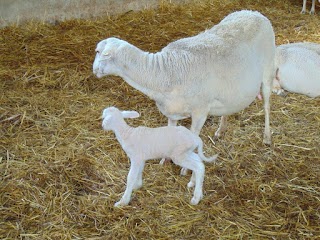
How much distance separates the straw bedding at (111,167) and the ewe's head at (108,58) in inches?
35.6

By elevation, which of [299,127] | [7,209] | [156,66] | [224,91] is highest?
[156,66]

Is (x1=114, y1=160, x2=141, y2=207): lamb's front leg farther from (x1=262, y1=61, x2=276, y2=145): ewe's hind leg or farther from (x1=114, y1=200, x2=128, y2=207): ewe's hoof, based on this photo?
(x1=262, y1=61, x2=276, y2=145): ewe's hind leg

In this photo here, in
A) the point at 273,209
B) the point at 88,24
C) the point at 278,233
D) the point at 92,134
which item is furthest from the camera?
the point at 88,24

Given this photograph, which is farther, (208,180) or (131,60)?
(208,180)

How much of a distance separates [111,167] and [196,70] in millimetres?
1128

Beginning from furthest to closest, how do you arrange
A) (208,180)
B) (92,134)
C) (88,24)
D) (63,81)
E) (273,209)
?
(88,24) → (63,81) → (92,134) → (208,180) → (273,209)

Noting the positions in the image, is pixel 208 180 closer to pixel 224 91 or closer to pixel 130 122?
pixel 224 91

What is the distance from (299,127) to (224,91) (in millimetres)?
1422

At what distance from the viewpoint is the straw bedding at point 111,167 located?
139 inches

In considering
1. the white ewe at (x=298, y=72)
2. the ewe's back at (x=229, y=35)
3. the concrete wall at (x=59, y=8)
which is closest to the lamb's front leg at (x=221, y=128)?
the ewe's back at (x=229, y=35)

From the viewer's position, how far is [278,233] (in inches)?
136

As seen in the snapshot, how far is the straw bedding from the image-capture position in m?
3.52

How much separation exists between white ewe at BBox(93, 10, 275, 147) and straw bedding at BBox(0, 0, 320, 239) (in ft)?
1.95

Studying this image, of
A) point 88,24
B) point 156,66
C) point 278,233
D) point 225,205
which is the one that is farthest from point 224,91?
point 88,24
